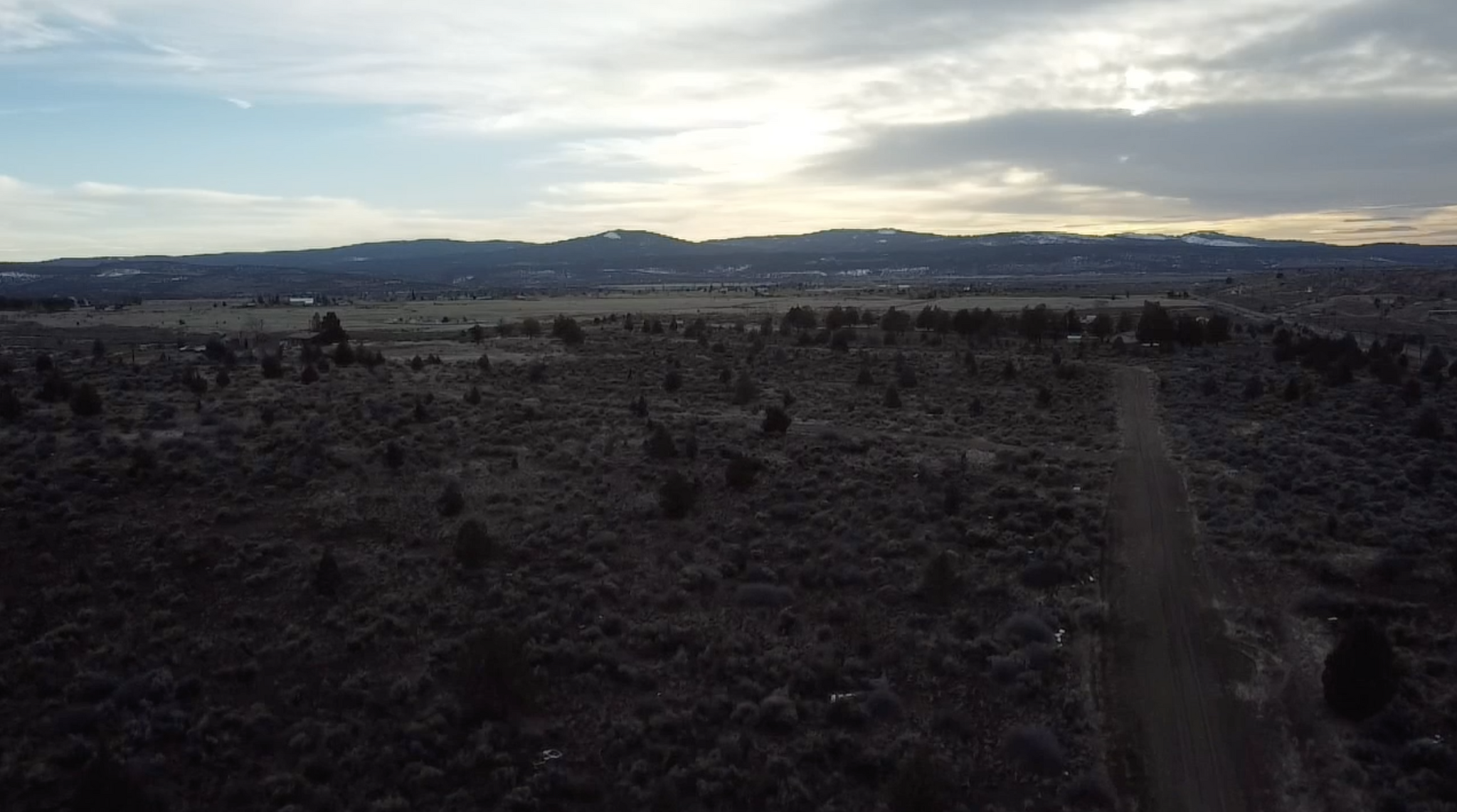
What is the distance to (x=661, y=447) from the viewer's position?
28828 mm

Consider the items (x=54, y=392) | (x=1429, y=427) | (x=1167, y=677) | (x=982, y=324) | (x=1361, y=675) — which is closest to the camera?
(x=1361, y=675)

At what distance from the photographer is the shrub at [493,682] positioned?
13.8 m

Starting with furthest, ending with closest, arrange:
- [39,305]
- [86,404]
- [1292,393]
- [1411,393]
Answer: [39,305] < [1292,393] < [1411,393] < [86,404]

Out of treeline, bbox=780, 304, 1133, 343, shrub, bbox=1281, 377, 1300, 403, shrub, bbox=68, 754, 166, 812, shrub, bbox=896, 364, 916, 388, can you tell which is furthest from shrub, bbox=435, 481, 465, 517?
treeline, bbox=780, 304, 1133, 343

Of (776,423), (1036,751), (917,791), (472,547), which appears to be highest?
(776,423)

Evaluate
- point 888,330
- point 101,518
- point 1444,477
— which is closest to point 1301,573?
point 1444,477

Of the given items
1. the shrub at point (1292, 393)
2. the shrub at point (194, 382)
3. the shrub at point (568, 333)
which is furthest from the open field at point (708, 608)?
the shrub at point (568, 333)

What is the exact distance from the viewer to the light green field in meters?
83.8

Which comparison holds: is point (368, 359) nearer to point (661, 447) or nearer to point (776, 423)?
point (661, 447)

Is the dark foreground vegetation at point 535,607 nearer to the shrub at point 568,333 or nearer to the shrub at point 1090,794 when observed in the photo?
the shrub at point 1090,794

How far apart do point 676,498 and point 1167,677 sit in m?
12.2

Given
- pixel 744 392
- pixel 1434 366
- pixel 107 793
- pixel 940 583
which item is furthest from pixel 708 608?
pixel 1434 366

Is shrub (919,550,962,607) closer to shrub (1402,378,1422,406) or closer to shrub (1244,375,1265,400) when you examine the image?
shrub (1244,375,1265,400)

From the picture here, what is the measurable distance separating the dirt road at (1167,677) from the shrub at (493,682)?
9.05 metres
